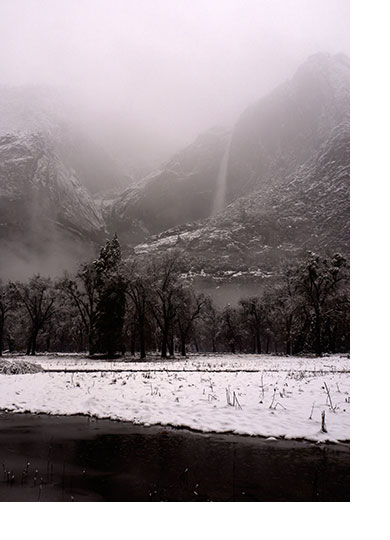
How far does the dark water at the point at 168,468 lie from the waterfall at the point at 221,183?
9.33 metres

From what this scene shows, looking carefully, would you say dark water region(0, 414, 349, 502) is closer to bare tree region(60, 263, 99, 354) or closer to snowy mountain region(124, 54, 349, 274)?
snowy mountain region(124, 54, 349, 274)

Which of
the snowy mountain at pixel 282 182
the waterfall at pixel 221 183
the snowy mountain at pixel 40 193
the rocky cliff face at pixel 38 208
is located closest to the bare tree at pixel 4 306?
the snowy mountain at pixel 40 193

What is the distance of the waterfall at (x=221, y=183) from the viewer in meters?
14.3

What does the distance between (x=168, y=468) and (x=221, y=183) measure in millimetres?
11955

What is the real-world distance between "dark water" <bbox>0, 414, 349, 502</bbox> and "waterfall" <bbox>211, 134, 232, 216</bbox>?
30.6ft

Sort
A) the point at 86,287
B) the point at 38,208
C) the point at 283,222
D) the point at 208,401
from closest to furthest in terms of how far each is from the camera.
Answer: the point at 208,401, the point at 283,222, the point at 38,208, the point at 86,287

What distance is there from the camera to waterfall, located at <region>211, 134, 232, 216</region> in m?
14.3

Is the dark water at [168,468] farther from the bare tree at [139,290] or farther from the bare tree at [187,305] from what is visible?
the bare tree at [139,290]

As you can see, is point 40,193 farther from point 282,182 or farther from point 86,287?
point 86,287

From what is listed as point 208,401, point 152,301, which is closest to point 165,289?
point 152,301

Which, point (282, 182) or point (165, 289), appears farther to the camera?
point (165, 289)

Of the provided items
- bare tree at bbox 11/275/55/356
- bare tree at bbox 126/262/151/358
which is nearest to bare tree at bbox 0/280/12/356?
bare tree at bbox 11/275/55/356

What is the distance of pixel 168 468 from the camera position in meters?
5.20
